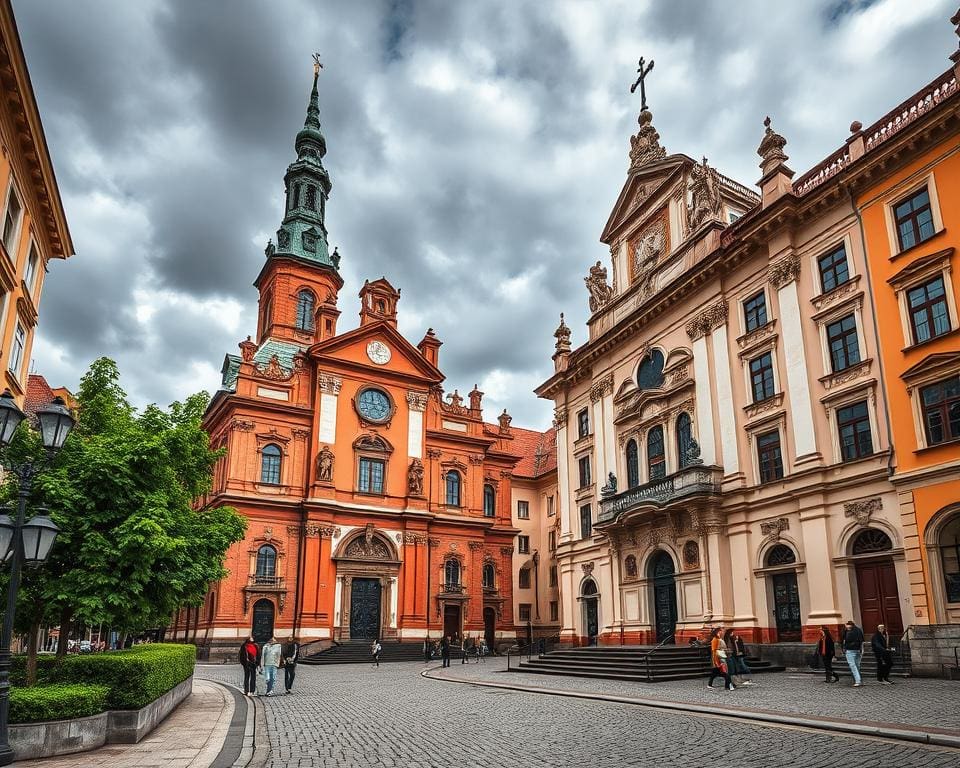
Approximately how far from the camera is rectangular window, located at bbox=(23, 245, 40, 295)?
80.1 ft

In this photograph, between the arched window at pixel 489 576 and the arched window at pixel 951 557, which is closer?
Result: the arched window at pixel 951 557

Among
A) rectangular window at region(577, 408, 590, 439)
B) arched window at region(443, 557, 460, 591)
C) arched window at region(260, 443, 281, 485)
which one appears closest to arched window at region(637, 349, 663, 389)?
rectangular window at region(577, 408, 590, 439)

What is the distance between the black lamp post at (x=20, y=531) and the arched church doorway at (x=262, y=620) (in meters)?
33.8

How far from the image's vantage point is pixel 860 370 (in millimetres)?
24062

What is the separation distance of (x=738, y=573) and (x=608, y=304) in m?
15.7

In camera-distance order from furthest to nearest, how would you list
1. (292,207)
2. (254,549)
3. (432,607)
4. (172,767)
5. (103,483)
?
(292,207) < (432,607) < (254,549) < (103,483) < (172,767)

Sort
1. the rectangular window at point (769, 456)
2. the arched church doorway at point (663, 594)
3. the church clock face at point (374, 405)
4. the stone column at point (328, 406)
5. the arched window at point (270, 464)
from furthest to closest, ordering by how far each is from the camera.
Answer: the church clock face at point (374, 405) < the stone column at point (328, 406) < the arched window at point (270, 464) < the arched church doorway at point (663, 594) < the rectangular window at point (769, 456)

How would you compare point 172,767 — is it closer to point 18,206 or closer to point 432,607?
point 18,206

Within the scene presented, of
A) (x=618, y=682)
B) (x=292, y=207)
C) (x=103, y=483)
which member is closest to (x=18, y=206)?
(x=103, y=483)

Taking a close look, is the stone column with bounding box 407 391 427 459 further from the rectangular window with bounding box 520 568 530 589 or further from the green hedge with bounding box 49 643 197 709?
the green hedge with bounding box 49 643 197 709

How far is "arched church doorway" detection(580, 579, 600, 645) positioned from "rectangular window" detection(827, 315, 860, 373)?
16898 mm

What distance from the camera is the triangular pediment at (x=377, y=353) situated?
49.6 meters

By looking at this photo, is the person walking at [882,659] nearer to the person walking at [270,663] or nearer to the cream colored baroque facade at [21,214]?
the person walking at [270,663]

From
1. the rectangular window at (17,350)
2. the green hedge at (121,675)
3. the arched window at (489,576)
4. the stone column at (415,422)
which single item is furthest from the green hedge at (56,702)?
the arched window at (489,576)
